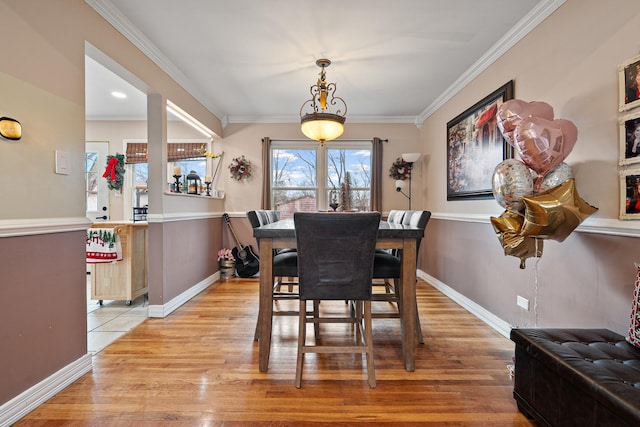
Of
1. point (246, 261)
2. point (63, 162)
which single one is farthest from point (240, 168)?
point (63, 162)

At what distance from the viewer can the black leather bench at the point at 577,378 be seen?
105cm

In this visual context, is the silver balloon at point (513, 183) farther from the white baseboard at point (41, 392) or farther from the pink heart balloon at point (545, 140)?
the white baseboard at point (41, 392)

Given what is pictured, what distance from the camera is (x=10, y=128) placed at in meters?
1.48

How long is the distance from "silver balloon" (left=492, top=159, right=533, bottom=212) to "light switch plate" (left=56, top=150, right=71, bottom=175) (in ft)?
8.53

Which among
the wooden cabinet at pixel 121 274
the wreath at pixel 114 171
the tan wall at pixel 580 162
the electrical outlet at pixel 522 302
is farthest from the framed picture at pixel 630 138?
the wreath at pixel 114 171

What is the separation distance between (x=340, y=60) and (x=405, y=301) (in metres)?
2.30

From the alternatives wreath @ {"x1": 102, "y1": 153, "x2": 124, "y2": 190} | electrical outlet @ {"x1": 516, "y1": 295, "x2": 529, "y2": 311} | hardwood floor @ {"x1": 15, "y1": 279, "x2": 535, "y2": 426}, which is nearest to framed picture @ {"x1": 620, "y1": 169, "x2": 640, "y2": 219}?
electrical outlet @ {"x1": 516, "y1": 295, "x2": 529, "y2": 311}

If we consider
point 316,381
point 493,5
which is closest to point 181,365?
point 316,381

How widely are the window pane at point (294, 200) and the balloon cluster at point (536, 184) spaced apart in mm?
3325

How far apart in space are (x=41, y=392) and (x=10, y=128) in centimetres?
Result: 140

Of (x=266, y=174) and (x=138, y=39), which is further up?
(x=138, y=39)

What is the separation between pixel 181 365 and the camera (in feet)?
6.72

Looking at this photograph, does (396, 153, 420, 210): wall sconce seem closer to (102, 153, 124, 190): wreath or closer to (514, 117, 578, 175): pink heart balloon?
(514, 117, 578, 175): pink heart balloon

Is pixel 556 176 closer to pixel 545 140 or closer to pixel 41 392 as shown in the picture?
pixel 545 140
